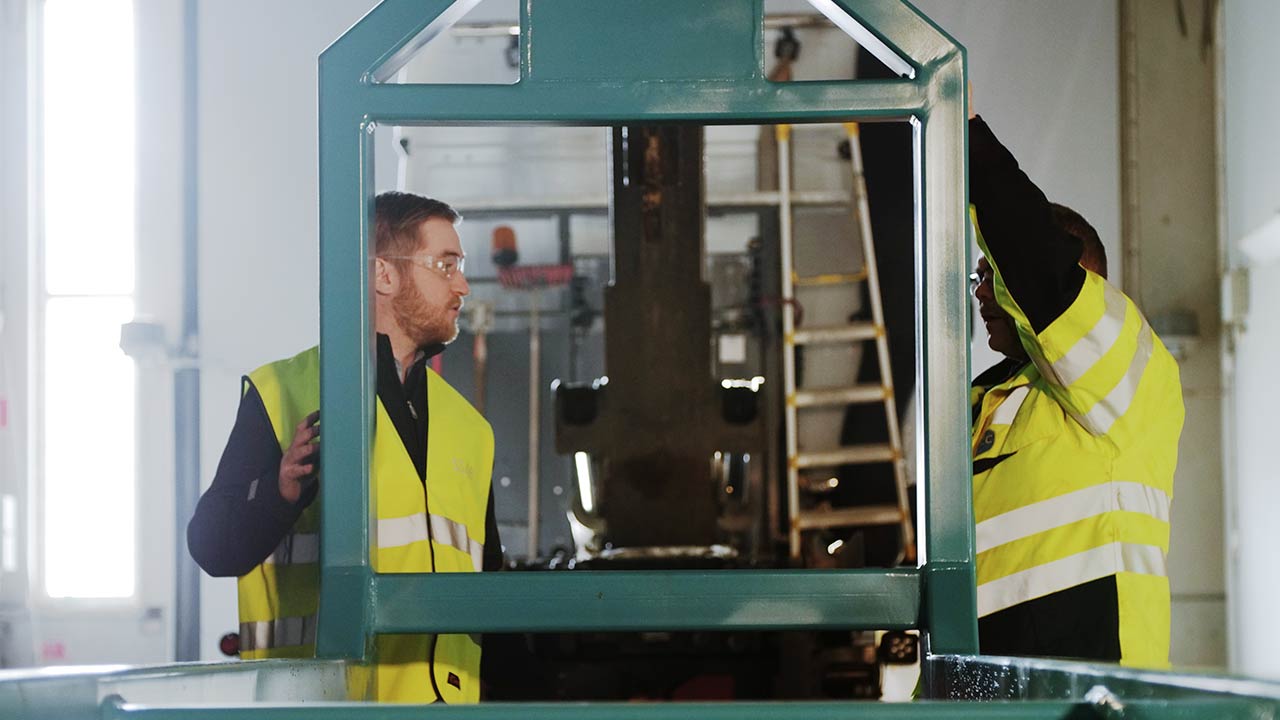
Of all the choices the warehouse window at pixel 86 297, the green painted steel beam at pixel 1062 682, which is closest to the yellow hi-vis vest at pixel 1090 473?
the green painted steel beam at pixel 1062 682

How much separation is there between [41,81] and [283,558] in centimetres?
339

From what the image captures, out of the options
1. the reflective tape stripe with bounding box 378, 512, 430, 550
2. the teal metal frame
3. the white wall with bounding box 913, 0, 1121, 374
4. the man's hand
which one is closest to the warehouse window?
the man's hand

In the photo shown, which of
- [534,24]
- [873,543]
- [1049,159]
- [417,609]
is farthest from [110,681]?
[873,543]

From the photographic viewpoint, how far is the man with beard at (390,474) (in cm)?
223

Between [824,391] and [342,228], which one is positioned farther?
[824,391]

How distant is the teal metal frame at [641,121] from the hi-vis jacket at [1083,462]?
556 mm

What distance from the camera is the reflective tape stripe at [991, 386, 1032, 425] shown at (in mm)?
2285

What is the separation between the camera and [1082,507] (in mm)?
2148

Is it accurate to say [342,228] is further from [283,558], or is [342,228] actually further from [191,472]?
[191,472]

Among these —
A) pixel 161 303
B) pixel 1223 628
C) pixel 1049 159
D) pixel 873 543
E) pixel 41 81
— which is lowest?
pixel 1223 628

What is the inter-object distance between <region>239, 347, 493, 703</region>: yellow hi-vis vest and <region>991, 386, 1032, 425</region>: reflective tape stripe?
3.36ft

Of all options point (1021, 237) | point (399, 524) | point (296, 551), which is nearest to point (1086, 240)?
point (1021, 237)

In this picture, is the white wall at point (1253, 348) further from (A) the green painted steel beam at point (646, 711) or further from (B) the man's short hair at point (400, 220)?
(A) the green painted steel beam at point (646, 711)

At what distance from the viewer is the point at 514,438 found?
463 cm
